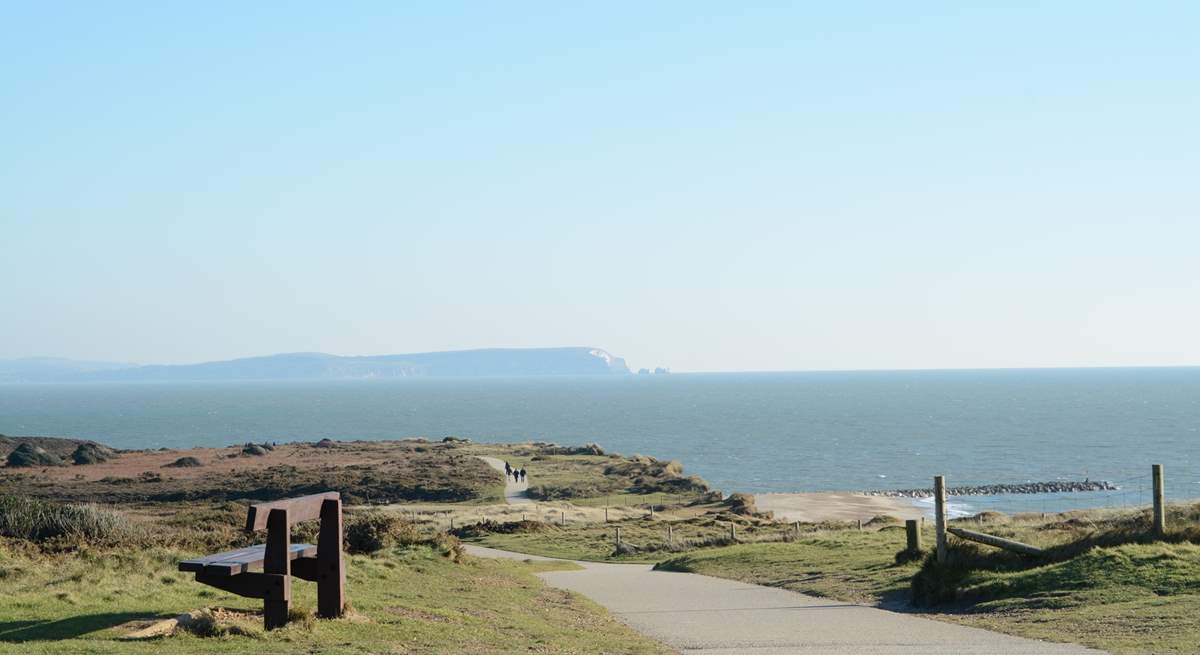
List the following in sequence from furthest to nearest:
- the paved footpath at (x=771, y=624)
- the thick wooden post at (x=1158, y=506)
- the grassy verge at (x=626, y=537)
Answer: the grassy verge at (x=626, y=537)
the thick wooden post at (x=1158, y=506)
the paved footpath at (x=771, y=624)

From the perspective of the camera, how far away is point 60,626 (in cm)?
1142

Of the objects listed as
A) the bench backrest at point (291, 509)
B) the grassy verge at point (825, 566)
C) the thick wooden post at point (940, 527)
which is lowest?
the grassy verge at point (825, 566)

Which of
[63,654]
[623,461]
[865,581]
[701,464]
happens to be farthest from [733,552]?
[701,464]

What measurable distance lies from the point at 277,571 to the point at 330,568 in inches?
31.0

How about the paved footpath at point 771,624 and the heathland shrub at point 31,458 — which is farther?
the heathland shrub at point 31,458

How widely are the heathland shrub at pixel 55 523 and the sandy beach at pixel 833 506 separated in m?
41.9

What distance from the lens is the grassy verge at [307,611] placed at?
11.0 m

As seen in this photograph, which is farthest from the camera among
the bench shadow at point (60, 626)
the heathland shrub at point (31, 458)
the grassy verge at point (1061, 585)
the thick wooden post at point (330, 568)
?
the heathland shrub at point (31, 458)

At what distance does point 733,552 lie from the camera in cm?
2795

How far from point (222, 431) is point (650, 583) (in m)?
136

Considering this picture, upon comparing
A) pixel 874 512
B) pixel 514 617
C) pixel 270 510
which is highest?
pixel 270 510

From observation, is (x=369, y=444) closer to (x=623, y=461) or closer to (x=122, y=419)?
(x=623, y=461)

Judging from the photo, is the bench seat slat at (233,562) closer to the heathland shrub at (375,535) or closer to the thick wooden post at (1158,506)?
the heathland shrub at (375,535)

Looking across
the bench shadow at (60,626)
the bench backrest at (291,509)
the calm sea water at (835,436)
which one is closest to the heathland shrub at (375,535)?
the bench backrest at (291,509)
